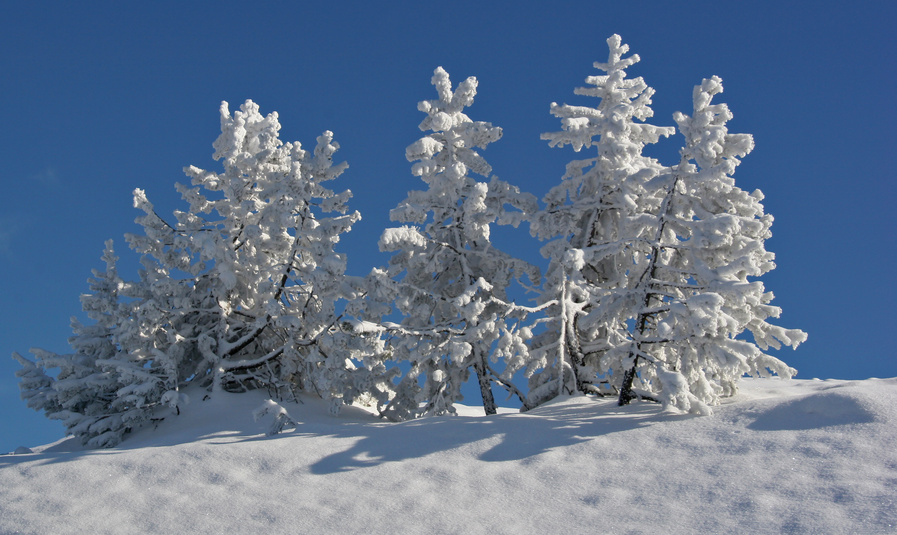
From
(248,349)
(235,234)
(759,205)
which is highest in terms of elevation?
(235,234)

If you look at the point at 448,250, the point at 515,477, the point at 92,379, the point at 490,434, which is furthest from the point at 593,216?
the point at 92,379

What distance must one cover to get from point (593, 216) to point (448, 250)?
13.5 feet

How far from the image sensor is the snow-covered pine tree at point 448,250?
17.3 meters

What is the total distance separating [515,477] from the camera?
1048 centimetres

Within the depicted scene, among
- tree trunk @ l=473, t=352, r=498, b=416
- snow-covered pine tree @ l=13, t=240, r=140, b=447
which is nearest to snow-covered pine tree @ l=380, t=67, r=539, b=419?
tree trunk @ l=473, t=352, r=498, b=416

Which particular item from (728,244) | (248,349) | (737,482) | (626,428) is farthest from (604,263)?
(248,349)

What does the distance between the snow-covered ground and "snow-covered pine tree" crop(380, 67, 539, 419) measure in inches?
163

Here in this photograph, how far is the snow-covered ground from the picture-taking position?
29.4 ft

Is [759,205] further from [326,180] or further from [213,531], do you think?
[213,531]

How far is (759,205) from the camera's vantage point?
49.6ft

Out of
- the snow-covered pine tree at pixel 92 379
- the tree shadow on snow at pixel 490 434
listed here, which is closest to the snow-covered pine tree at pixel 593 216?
the tree shadow on snow at pixel 490 434

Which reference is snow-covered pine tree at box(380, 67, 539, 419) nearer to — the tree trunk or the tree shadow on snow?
the tree trunk

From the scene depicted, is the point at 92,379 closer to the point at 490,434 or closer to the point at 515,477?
the point at 490,434

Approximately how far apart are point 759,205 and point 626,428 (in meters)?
6.50
